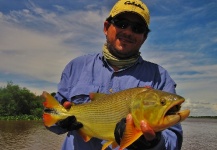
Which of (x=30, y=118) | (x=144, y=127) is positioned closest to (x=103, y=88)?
(x=144, y=127)

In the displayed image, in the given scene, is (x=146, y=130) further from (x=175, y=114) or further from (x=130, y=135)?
(x=175, y=114)

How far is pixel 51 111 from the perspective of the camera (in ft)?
17.1

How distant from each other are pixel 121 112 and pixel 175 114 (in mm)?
774

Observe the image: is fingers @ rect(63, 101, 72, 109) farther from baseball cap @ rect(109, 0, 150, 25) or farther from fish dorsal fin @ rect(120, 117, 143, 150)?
baseball cap @ rect(109, 0, 150, 25)

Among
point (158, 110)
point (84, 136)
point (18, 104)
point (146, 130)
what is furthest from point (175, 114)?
point (18, 104)

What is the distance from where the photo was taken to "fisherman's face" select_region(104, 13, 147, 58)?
215 inches

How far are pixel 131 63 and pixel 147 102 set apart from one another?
1.56m

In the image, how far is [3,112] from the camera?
104938 millimetres

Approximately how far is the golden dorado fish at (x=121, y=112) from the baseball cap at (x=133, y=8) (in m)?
1.58

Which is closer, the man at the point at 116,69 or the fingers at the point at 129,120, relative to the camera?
the fingers at the point at 129,120

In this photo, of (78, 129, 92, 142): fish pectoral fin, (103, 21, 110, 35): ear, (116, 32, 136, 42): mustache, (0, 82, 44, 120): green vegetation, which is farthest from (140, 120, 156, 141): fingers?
(0, 82, 44, 120): green vegetation

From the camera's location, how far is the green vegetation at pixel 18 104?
104 meters

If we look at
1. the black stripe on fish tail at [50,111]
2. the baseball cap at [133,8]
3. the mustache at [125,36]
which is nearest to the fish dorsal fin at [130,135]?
the black stripe on fish tail at [50,111]

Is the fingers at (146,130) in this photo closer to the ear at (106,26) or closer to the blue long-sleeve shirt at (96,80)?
the blue long-sleeve shirt at (96,80)
